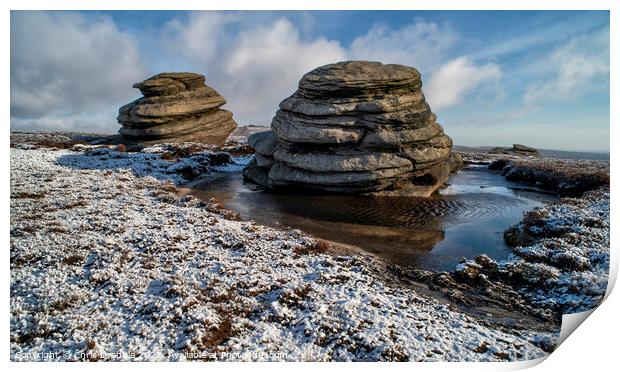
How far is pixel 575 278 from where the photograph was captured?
13.8m

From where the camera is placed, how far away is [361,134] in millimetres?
30156

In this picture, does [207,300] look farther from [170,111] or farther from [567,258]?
[170,111]

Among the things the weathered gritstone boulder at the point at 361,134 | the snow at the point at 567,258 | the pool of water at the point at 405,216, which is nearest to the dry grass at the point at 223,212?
the pool of water at the point at 405,216

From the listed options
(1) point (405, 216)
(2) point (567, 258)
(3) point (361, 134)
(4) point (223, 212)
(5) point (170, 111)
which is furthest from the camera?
(5) point (170, 111)

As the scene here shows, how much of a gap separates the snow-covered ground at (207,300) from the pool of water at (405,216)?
10.7 feet

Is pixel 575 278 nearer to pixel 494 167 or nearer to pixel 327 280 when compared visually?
pixel 327 280

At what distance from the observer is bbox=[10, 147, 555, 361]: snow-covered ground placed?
32.3 feet

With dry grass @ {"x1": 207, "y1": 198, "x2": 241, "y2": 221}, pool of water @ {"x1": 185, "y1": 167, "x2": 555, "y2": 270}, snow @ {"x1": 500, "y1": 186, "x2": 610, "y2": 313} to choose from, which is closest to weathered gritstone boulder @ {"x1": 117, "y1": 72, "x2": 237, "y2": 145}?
pool of water @ {"x1": 185, "y1": 167, "x2": 555, "y2": 270}

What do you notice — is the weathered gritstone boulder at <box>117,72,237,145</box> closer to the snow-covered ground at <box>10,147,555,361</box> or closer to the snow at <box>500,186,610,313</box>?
the snow-covered ground at <box>10,147,555,361</box>

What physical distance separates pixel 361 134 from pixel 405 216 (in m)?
8.97

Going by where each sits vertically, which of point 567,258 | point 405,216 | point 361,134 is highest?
point 361,134

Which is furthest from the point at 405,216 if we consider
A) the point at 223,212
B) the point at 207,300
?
the point at 207,300

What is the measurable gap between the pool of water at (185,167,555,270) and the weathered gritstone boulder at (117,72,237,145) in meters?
28.3
